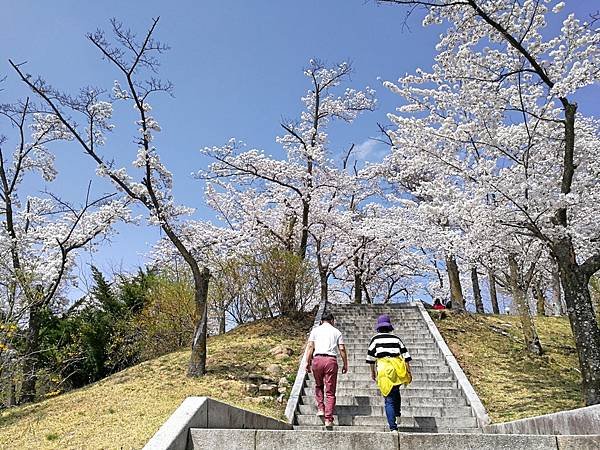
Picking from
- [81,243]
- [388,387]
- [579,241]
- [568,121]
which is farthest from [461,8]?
[81,243]

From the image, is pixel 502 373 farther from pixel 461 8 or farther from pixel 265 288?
pixel 461 8

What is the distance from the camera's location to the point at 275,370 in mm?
11078

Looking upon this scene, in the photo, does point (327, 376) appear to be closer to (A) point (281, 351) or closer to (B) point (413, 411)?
(B) point (413, 411)

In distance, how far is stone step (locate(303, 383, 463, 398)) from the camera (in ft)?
29.5

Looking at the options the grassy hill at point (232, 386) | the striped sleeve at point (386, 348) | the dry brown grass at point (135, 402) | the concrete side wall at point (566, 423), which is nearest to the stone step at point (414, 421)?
the grassy hill at point (232, 386)

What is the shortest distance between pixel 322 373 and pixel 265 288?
7999 millimetres

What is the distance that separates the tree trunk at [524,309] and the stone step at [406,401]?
4.64 metres

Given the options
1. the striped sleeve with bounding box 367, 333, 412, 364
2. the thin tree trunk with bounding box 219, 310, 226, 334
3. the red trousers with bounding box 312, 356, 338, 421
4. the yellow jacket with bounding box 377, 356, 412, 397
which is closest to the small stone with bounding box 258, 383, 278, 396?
the red trousers with bounding box 312, 356, 338, 421

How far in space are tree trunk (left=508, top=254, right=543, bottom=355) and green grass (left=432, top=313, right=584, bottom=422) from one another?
27cm

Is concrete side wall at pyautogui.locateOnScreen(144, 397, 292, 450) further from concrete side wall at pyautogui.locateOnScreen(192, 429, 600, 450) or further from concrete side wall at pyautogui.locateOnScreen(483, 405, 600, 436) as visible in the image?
concrete side wall at pyautogui.locateOnScreen(483, 405, 600, 436)

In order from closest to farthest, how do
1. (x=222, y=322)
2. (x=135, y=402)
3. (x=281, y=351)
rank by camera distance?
(x=135, y=402) < (x=281, y=351) < (x=222, y=322)

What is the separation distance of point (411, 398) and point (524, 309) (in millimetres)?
Answer: 5216

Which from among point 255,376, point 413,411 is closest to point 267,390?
point 255,376

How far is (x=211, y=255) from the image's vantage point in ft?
50.4
